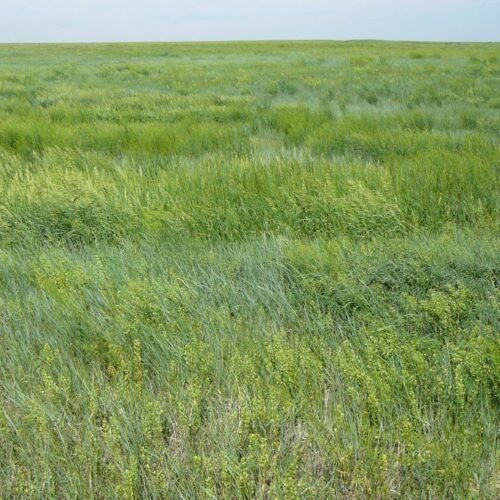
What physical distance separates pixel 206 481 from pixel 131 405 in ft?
1.83

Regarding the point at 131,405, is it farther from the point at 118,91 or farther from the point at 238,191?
the point at 118,91

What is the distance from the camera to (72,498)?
5.72ft

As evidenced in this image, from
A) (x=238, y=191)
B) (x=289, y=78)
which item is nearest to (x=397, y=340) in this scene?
(x=238, y=191)

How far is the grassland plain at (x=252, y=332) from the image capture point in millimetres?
1817

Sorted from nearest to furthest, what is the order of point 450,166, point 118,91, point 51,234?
point 51,234 < point 450,166 < point 118,91

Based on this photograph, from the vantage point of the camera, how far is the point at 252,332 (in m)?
2.56

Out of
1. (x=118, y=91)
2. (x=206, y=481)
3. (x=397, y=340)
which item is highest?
(x=118, y=91)

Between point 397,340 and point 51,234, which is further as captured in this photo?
point 51,234

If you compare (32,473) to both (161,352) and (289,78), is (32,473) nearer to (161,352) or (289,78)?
(161,352)

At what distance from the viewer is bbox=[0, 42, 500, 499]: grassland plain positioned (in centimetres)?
182

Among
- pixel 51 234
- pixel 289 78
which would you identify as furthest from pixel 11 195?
pixel 289 78

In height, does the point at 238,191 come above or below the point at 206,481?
above

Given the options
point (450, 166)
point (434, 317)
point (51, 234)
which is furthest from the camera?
point (450, 166)

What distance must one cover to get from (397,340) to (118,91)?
13272mm
